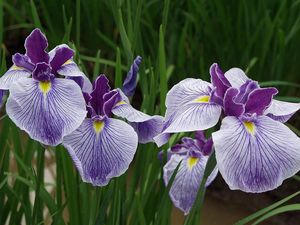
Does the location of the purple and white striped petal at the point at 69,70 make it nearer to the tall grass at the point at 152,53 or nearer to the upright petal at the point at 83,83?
the upright petal at the point at 83,83

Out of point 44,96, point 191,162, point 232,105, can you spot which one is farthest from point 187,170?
point 44,96

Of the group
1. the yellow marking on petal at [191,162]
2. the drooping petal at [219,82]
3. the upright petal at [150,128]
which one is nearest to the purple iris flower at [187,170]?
the yellow marking on petal at [191,162]

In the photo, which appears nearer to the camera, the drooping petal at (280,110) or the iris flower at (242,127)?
the iris flower at (242,127)

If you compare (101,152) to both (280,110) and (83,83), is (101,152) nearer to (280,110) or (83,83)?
(83,83)

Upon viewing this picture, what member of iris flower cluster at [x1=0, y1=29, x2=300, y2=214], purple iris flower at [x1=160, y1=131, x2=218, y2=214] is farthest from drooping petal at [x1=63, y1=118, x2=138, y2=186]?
purple iris flower at [x1=160, y1=131, x2=218, y2=214]

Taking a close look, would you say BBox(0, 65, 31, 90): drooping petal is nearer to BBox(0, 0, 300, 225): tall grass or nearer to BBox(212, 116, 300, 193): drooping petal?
BBox(0, 0, 300, 225): tall grass

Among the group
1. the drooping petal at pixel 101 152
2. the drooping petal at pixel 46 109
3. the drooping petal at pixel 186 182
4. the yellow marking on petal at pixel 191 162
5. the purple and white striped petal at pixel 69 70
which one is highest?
the purple and white striped petal at pixel 69 70

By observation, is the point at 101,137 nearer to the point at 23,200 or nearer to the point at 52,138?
the point at 52,138
